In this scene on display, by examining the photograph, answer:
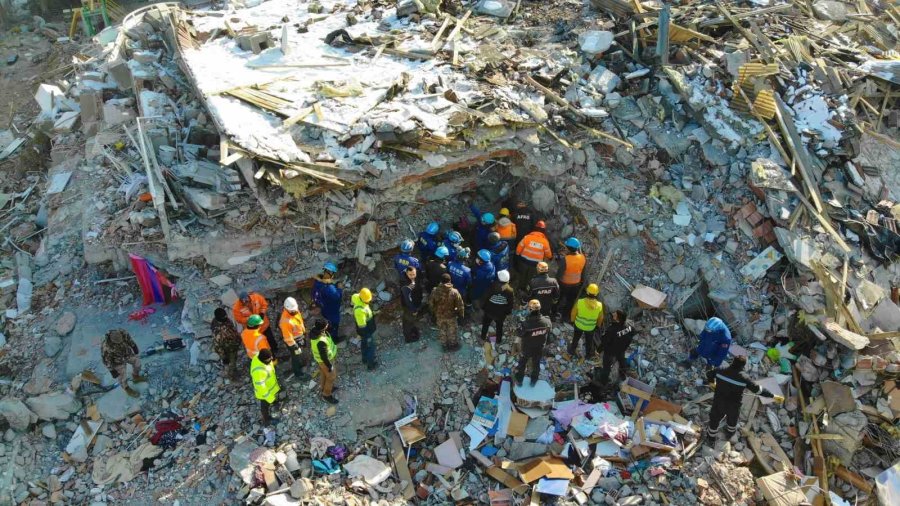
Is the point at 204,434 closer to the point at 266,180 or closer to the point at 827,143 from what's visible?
the point at 266,180

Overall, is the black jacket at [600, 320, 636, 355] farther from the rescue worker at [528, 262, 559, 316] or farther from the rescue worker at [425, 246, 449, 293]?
the rescue worker at [425, 246, 449, 293]

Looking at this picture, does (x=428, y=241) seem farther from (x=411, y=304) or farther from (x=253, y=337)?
(x=253, y=337)

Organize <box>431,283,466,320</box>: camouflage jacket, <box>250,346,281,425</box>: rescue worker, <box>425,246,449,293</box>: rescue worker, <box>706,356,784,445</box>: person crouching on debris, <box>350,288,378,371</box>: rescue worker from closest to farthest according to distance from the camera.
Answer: <box>706,356,784,445</box>: person crouching on debris → <box>250,346,281,425</box>: rescue worker → <box>350,288,378,371</box>: rescue worker → <box>431,283,466,320</box>: camouflage jacket → <box>425,246,449,293</box>: rescue worker

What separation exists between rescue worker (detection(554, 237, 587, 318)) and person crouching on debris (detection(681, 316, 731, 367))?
1.84 metres

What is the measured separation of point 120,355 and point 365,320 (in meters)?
3.39

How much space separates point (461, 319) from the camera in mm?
9461

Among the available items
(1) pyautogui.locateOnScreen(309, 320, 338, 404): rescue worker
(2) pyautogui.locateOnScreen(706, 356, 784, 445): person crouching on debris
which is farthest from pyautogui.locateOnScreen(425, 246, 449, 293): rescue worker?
(2) pyautogui.locateOnScreen(706, 356, 784, 445): person crouching on debris

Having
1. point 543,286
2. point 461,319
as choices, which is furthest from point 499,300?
point 461,319

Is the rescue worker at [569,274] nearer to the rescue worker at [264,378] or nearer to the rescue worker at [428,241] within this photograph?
the rescue worker at [428,241]

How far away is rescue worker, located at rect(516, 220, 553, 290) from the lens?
9250 millimetres

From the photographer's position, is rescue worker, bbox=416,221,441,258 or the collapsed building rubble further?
rescue worker, bbox=416,221,441,258

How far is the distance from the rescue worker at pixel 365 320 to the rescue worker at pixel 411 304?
53cm

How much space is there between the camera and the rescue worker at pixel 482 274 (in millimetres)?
8781

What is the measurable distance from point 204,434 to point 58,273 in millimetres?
4514
